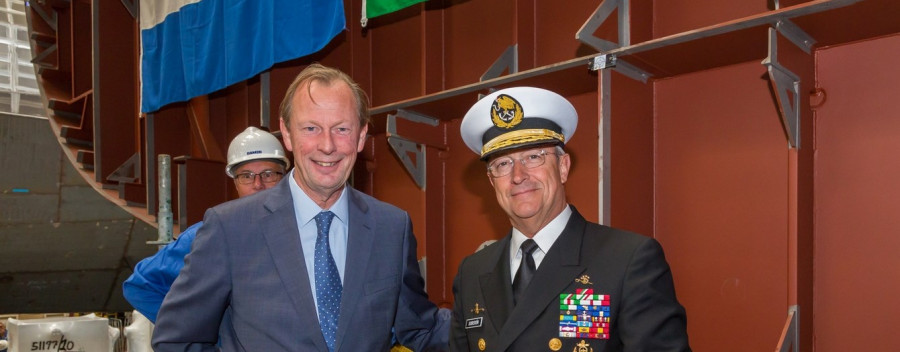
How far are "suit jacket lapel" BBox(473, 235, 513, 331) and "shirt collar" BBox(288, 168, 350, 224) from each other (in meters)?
0.49

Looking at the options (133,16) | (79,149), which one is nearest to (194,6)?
(133,16)

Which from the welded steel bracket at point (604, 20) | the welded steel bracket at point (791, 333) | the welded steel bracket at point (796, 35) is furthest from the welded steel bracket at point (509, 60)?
the welded steel bracket at point (791, 333)

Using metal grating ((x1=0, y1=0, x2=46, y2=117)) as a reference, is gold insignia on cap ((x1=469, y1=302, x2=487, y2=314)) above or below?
below

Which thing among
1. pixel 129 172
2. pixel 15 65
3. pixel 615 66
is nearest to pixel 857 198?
pixel 615 66

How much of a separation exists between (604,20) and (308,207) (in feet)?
6.81

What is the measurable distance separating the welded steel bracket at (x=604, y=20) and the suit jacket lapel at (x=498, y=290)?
61.8 inches

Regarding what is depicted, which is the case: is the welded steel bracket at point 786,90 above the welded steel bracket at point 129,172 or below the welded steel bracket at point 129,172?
above

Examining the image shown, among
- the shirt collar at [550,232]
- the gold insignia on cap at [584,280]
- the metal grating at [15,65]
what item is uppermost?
the metal grating at [15,65]

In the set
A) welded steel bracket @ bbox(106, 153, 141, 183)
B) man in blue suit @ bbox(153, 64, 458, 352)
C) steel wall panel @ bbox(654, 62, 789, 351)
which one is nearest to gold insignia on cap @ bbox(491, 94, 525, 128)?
man in blue suit @ bbox(153, 64, 458, 352)

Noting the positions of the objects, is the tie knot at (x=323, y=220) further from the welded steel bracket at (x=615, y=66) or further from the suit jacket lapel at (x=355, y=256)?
the welded steel bracket at (x=615, y=66)

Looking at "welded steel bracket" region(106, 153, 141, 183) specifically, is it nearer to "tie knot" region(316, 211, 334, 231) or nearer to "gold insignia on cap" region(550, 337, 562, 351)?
"tie knot" region(316, 211, 334, 231)

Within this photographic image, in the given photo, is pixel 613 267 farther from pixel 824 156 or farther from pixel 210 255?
pixel 824 156

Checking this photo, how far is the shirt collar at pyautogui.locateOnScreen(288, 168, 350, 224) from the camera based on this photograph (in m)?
2.04

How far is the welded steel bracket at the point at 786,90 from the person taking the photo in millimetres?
2668
